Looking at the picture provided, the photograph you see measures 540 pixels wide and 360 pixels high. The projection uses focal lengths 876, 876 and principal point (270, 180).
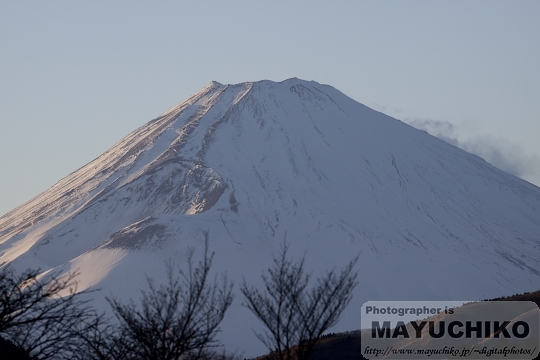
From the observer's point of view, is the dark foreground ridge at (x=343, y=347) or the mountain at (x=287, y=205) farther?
the mountain at (x=287, y=205)

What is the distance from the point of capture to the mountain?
81250mm

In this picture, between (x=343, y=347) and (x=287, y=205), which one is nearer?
(x=343, y=347)

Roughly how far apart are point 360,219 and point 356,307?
20496mm

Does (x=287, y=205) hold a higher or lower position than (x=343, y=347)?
lower

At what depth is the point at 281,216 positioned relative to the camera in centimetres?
9281

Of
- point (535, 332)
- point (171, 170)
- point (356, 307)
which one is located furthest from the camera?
point (171, 170)

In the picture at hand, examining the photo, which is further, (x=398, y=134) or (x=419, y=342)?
(x=398, y=134)

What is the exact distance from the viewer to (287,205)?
9531 centimetres

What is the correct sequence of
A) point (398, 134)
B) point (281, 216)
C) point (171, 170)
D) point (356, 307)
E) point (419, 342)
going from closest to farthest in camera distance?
1. point (419, 342)
2. point (356, 307)
3. point (281, 216)
4. point (171, 170)
5. point (398, 134)

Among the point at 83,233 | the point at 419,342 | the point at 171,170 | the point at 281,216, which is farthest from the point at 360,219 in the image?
the point at 419,342

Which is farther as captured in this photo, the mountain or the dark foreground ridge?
the mountain

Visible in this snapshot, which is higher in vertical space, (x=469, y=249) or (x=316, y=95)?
(x=316, y=95)

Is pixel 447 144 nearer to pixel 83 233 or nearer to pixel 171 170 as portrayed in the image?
pixel 171 170

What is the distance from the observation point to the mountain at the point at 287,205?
81.2m
